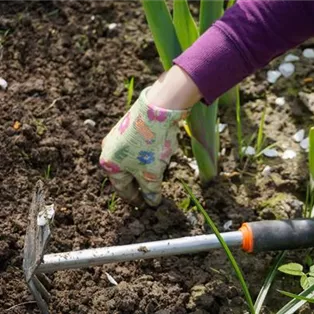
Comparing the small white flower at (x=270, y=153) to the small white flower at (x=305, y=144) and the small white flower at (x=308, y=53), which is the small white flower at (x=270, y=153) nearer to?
the small white flower at (x=305, y=144)

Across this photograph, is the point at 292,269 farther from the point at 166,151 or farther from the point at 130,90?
the point at 130,90

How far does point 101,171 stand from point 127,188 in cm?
13

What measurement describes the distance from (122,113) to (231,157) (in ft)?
1.00

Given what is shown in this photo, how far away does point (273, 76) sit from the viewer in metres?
1.91

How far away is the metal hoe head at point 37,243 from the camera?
4.21ft

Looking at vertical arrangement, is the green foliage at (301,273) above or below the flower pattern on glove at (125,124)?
below

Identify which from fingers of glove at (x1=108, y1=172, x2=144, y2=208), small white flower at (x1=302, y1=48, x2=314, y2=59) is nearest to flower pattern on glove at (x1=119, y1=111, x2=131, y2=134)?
fingers of glove at (x1=108, y1=172, x2=144, y2=208)

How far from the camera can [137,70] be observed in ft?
6.28

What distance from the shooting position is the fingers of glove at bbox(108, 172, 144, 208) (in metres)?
1.55

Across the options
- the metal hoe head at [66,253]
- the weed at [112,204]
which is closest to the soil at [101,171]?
the weed at [112,204]

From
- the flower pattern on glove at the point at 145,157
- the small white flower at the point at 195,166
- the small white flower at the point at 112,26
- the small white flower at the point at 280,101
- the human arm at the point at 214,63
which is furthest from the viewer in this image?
the small white flower at the point at 112,26

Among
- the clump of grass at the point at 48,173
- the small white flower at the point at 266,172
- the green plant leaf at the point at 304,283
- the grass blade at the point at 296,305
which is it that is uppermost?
the clump of grass at the point at 48,173

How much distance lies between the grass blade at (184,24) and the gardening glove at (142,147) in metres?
0.16

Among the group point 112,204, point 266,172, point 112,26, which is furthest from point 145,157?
point 112,26
